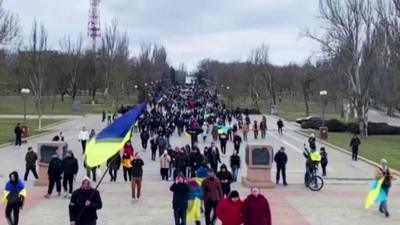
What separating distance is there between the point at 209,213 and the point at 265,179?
759 cm

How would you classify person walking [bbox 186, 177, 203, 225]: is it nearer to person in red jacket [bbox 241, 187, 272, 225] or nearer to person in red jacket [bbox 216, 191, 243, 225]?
person in red jacket [bbox 216, 191, 243, 225]

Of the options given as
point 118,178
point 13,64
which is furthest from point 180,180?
point 13,64

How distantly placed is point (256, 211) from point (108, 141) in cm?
278

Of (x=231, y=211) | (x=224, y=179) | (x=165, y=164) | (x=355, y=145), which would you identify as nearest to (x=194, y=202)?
(x=224, y=179)

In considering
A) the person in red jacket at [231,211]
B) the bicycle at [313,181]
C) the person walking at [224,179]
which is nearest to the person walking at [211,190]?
the person walking at [224,179]

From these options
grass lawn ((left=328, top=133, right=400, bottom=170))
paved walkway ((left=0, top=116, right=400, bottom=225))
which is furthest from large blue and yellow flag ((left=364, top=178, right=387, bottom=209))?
grass lawn ((left=328, top=133, right=400, bottom=170))

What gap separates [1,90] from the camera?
3912 inches

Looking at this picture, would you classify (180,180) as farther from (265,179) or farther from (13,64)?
(13,64)

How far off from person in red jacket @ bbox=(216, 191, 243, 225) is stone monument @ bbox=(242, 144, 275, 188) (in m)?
10.1

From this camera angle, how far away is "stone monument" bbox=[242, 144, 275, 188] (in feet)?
72.4

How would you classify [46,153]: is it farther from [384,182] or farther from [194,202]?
[384,182]

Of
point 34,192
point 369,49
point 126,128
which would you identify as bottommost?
point 34,192

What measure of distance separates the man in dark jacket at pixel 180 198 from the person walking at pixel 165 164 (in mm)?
8847

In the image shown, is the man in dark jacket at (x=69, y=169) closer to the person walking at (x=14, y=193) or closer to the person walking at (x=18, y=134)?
the person walking at (x=14, y=193)
